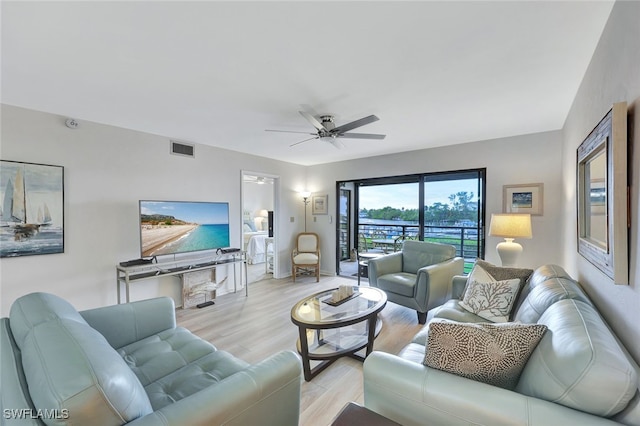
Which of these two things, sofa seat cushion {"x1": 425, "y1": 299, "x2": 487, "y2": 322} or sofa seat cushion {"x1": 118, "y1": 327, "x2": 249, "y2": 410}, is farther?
sofa seat cushion {"x1": 425, "y1": 299, "x2": 487, "y2": 322}

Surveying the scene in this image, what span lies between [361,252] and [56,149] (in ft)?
16.2

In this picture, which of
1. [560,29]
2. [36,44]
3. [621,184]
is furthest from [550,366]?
[36,44]

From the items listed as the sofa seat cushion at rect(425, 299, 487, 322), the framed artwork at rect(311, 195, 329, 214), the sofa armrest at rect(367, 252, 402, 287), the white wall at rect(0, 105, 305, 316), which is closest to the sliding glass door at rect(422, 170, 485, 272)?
the sofa armrest at rect(367, 252, 402, 287)

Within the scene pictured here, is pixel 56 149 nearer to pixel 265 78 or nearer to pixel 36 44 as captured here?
pixel 36 44

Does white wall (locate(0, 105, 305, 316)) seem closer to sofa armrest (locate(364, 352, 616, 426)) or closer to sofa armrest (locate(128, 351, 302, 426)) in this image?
sofa armrest (locate(128, 351, 302, 426))

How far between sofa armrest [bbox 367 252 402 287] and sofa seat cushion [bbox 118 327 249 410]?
2.23 meters

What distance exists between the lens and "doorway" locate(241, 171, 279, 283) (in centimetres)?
536

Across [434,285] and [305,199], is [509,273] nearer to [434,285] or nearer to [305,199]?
[434,285]

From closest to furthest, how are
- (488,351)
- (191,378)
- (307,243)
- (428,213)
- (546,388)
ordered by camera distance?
1. (546,388)
2. (488,351)
3. (191,378)
4. (428,213)
5. (307,243)

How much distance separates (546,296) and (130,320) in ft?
8.73

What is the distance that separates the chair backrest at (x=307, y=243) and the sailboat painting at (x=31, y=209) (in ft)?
11.7

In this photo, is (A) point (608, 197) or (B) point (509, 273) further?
(B) point (509, 273)

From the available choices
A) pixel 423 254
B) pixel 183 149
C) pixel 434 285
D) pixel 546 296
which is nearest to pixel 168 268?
pixel 183 149

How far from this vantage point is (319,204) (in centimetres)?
571
